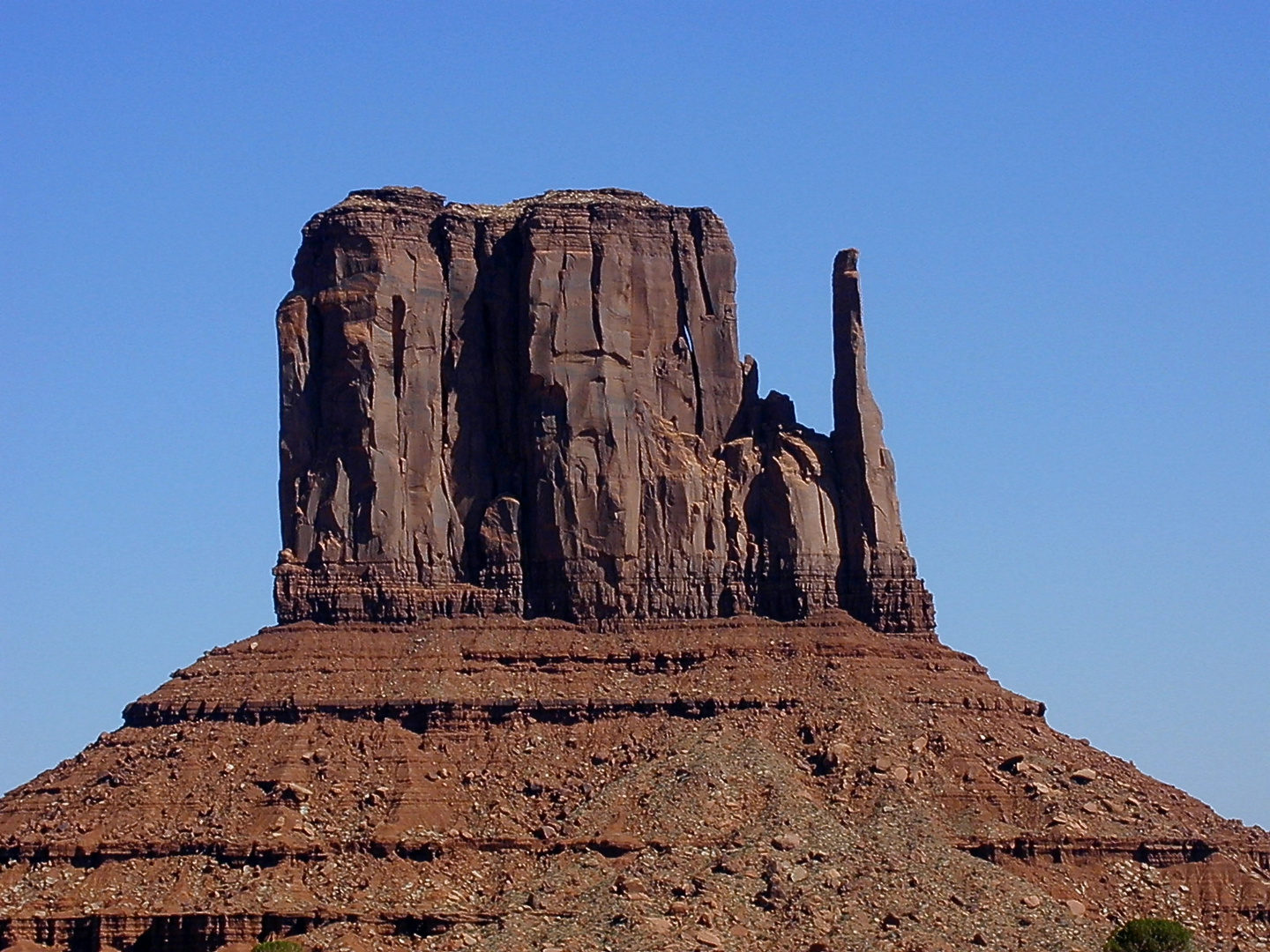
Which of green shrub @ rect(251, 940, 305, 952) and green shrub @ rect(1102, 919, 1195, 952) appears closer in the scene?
green shrub @ rect(251, 940, 305, 952)

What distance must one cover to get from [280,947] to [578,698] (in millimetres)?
18790

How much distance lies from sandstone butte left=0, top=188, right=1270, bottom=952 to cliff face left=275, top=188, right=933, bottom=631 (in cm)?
13

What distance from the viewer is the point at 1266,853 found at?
14662 cm

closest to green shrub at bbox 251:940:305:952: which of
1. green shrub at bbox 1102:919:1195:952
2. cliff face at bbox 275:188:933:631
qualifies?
cliff face at bbox 275:188:933:631

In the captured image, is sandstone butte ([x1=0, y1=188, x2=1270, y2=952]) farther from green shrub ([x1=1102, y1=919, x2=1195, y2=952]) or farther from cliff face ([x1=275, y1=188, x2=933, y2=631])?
green shrub ([x1=1102, y1=919, x2=1195, y2=952])

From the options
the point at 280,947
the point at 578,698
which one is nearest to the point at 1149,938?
the point at 578,698

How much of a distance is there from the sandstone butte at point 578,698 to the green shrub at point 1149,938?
5.30 feet

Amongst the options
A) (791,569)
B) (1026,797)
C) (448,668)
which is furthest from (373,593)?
(1026,797)

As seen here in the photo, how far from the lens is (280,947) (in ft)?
439

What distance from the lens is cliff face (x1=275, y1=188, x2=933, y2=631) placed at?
15362 cm

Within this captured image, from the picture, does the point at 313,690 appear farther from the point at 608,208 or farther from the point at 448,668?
the point at 608,208

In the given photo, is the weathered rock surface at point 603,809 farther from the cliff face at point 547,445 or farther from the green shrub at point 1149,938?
the cliff face at point 547,445

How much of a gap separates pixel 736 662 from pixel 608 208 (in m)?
17.1

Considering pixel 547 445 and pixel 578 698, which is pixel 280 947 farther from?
pixel 547 445
